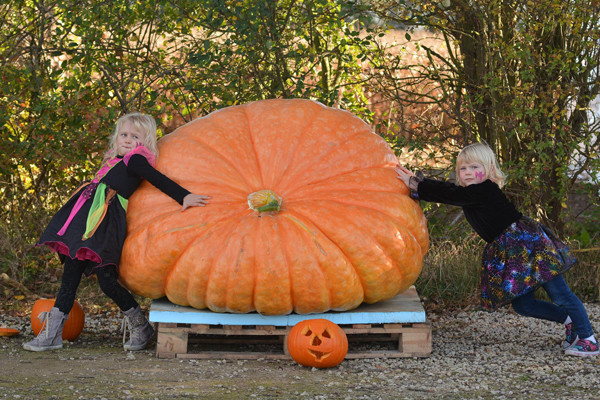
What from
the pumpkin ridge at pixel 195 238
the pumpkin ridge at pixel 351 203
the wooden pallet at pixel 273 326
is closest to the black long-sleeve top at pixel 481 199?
the pumpkin ridge at pixel 351 203

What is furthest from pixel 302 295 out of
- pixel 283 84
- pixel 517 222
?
pixel 283 84

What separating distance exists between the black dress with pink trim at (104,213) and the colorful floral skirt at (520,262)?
1.72m

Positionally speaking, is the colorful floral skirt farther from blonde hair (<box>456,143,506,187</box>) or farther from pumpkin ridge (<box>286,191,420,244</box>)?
pumpkin ridge (<box>286,191,420,244</box>)

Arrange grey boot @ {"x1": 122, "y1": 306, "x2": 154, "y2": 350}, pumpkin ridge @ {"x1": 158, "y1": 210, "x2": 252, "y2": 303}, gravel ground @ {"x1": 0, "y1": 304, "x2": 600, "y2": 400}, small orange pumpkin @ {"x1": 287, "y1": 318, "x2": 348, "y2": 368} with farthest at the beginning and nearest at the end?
grey boot @ {"x1": 122, "y1": 306, "x2": 154, "y2": 350}
pumpkin ridge @ {"x1": 158, "y1": 210, "x2": 252, "y2": 303}
small orange pumpkin @ {"x1": 287, "y1": 318, "x2": 348, "y2": 368}
gravel ground @ {"x1": 0, "y1": 304, "x2": 600, "y2": 400}

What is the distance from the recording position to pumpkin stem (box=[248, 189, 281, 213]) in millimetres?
3645

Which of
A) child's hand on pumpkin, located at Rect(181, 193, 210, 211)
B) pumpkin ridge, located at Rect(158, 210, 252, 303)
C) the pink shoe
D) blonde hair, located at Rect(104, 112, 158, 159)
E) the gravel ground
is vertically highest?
Answer: blonde hair, located at Rect(104, 112, 158, 159)

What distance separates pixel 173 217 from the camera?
12.2ft

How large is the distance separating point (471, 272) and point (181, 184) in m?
2.56

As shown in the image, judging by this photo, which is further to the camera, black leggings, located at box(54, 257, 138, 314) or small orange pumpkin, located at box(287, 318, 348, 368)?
black leggings, located at box(54, 257, 138, 314)

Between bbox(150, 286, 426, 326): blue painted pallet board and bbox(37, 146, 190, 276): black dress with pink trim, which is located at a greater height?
bbox(37, 146, 190, 276): black dress with pink trim

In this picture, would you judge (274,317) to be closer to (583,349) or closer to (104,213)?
(104,213)

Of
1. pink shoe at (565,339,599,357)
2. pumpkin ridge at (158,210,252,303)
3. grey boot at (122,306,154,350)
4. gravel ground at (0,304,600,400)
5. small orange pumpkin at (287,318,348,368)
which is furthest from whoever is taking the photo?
grey boot at (122,306,154,350)

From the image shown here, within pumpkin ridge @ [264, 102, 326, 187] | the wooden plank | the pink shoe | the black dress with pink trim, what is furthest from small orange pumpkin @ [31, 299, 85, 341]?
the pink shoe

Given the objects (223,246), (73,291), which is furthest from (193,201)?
(73,291)
